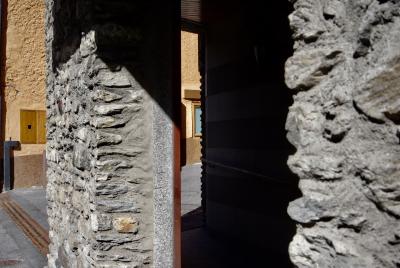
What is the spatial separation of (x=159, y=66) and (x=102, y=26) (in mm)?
402

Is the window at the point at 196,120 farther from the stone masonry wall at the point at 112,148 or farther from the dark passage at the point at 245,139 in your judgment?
the stone masonry wall at the point at 112,148

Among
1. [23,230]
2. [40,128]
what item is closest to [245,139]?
[23,230]

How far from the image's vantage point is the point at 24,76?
10.5 m

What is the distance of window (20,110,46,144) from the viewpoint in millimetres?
A: 10211

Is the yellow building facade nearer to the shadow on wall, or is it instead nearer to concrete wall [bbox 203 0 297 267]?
the shadow on wall

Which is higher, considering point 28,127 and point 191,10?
point 191,10

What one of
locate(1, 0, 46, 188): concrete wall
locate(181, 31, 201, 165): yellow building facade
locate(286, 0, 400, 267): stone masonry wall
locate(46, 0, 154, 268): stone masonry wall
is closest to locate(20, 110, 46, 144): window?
locate(1, 0, 46, 188): concrete wall

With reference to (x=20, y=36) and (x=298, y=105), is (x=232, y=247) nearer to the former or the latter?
(x=298, y=105)

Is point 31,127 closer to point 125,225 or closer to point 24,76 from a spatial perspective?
point 24,76

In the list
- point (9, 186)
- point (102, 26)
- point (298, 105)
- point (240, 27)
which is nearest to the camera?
point (298, 105)

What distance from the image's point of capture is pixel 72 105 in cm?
336

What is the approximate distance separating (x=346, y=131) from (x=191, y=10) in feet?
14.2

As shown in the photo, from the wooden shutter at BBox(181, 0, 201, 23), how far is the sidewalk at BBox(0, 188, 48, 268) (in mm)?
3077

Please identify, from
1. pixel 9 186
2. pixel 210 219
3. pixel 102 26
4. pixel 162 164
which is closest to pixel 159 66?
pixel 102 26
